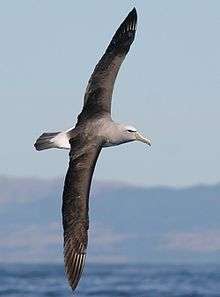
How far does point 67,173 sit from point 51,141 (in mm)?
855

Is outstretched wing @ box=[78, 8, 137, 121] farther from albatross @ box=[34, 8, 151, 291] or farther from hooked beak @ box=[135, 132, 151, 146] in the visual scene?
hooked beak @ box=[135, 132, 151, 146]

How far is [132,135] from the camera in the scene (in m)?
18.6

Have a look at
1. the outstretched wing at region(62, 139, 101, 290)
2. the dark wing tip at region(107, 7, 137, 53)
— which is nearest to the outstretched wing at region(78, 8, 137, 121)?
the dark wing tip at region(107, 7, 137, 53)

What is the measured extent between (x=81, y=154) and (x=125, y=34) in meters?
3.02

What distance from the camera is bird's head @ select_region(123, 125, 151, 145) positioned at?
1843 centimetres

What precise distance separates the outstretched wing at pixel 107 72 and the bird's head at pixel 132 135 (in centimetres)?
61

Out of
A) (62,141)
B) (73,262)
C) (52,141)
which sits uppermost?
(52,141)

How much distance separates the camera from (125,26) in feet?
68.2

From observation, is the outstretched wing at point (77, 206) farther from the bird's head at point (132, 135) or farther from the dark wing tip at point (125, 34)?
the dark wing tip at point (125, 34)

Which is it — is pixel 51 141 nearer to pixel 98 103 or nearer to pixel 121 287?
pixel 98 103

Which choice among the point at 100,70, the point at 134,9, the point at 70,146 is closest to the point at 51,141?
the point at 70,146

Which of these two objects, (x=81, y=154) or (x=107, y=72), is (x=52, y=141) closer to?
(x=81, y=154)

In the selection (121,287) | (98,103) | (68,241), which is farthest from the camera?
(121,287)

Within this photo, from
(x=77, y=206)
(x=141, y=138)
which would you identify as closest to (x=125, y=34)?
(x=141, y=138)
